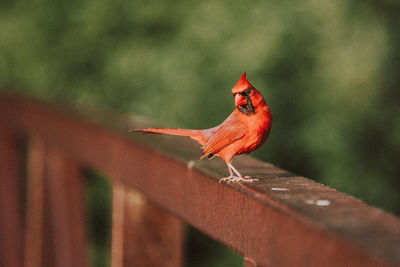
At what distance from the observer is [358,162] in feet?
19.0

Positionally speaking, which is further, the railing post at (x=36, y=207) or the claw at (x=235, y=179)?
the railing post at (x=36, y=207)

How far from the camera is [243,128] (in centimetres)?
160

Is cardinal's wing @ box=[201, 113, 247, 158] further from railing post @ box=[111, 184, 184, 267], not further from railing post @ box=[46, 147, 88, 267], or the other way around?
railing post @ box=[46, 147, 88, 267]

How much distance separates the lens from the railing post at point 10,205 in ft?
12.5

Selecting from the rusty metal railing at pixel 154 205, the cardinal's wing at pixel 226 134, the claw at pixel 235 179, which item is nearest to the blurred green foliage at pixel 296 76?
the rusty metal railing at pixel 154 205

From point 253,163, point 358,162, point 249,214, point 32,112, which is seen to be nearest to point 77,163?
point 32,112

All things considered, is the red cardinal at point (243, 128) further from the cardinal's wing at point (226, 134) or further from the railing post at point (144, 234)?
the railing post at point (144, 234)

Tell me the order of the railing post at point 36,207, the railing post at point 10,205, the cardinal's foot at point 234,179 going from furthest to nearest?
the railing post at point 10,205 → the railing post at point 36,207 → the cardinal's foot at point 234,179

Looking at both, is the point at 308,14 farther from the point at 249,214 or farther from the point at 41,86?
the point at 249,214

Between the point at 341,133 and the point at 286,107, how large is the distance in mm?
496

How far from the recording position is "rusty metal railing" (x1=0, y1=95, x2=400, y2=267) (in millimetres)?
1128

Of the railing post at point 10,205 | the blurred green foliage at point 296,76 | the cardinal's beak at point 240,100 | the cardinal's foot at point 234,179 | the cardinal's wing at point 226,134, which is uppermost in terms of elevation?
the blurred green foliage at point 296,76

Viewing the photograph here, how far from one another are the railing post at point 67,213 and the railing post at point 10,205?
68 cm

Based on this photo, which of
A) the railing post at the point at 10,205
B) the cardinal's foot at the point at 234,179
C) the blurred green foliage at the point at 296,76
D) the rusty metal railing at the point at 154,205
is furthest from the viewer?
the blurred green foliage at the point at 296,76
